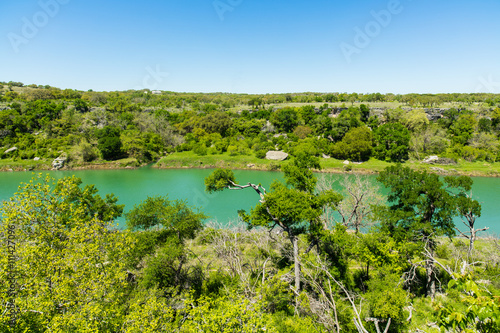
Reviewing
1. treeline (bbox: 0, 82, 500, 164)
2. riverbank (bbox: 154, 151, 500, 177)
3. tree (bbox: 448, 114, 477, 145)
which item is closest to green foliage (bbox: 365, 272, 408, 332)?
riverbank (bbox: 154, 151, 500, 177)

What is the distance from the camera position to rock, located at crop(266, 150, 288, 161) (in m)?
47.2

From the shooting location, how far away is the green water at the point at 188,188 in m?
27.0

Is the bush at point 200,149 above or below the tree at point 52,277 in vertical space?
below

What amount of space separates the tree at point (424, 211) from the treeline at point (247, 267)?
6cm

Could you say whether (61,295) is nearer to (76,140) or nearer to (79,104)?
(76,140)

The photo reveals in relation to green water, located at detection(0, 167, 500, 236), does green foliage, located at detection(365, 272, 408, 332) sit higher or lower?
higher

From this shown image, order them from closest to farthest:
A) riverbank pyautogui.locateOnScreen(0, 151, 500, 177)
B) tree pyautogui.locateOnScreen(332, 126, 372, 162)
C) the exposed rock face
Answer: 1. riverbank pyautogui.locateOnScreen(0, 151, 500, 177)
2. tree pyautogui.locateOnScreen(332, 126, 372, 162)
3. the exposed rock face

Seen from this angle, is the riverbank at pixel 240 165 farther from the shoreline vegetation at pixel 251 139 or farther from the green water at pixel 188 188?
the green water at pixel 188 188

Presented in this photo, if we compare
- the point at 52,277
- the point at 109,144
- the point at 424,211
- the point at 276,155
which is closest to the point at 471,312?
the point at 52,277

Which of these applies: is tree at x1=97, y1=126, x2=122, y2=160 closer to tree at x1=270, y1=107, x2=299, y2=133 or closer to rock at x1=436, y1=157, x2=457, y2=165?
tree at x1=270, y1=107, x2=299, y2=133

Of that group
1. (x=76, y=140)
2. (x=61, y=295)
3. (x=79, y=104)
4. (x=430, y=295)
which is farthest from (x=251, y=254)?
(x=79, y=104)

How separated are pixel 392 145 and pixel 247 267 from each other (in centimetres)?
4002

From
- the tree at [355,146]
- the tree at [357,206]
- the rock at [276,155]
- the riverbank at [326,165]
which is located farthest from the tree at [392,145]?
the tree at [357,206]

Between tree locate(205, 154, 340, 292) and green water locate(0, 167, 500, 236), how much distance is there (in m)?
11.7
